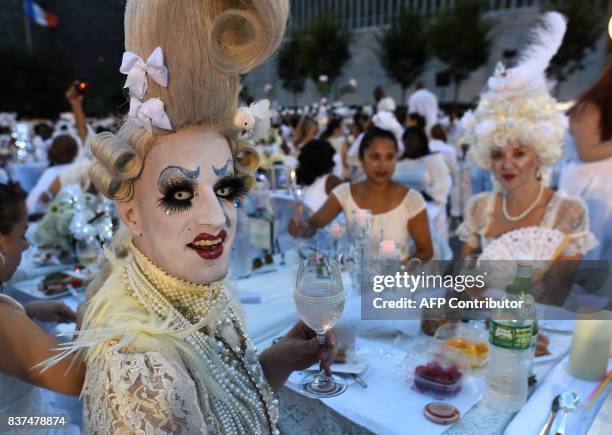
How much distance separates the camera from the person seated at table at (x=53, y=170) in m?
4.62

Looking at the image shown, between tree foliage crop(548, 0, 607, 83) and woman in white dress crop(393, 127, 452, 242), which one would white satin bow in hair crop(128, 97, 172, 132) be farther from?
tree foliage crop(548, 0, 607, 83)

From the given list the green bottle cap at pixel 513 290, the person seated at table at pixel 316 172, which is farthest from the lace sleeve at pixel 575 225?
the person seated at table at pixel 316 172

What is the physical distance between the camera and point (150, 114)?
997mm

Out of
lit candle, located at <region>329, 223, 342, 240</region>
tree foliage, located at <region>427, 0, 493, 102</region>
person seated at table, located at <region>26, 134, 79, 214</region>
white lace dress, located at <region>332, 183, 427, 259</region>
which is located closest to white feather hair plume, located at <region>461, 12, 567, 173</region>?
white lace dress, located at <region>332, 183, 427, 259</region>

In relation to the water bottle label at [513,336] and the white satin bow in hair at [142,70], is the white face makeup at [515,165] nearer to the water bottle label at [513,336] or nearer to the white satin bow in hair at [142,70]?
the water bottle label at [513,336]

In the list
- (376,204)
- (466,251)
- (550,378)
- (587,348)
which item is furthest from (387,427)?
(376,204)

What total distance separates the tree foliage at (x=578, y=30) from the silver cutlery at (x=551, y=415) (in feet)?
72.5

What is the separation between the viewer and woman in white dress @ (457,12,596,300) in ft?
7.97

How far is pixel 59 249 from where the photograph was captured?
282cm

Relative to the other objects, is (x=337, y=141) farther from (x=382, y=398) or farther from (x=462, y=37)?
(x=462, y=37)

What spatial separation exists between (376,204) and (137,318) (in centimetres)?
233

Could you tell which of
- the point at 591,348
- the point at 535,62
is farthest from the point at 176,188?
the point at 535,62

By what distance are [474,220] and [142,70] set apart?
231 cm

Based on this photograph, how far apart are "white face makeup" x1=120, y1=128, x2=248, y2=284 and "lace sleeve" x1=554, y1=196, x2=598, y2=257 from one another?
2.06 meters
